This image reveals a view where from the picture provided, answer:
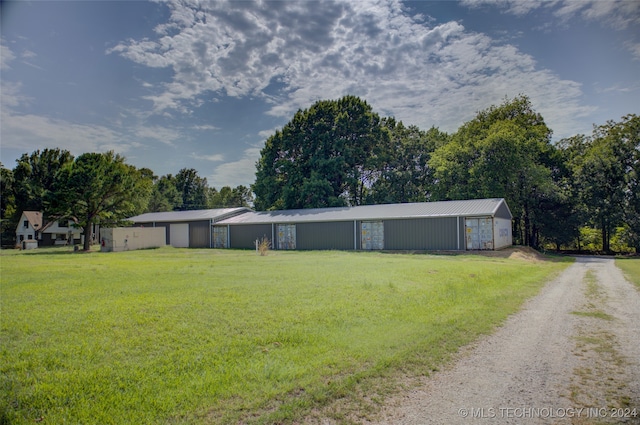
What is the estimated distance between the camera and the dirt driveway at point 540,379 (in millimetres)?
3154

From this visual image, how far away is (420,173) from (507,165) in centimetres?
1008

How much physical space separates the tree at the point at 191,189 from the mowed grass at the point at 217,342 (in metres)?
61.4

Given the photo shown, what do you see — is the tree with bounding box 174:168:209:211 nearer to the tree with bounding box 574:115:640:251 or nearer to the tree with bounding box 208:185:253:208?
the tree with bounding box 208:185:253:208

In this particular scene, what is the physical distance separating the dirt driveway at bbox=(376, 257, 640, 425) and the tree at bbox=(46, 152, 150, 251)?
29566 millimetres

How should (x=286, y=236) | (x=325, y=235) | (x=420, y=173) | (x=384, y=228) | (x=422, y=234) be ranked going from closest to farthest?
(x=422, y=234) → (x=384, y=228) → (x=325, y=235) → (x=286, y=236) → (x=420, y=173)

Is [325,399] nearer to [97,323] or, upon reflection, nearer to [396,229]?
[97,323]

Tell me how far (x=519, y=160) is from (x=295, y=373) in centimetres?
3012

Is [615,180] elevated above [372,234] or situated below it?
above

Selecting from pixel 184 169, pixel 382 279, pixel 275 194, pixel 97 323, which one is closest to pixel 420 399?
pixel 97 323

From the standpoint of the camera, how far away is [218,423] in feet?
9.90

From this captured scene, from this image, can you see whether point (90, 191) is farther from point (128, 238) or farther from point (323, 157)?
point (323, 157)

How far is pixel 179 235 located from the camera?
3519 centimetres

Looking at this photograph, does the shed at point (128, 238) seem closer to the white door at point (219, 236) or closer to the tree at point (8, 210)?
the white door at point (219, 236)

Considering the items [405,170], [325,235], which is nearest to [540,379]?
[325,235]
